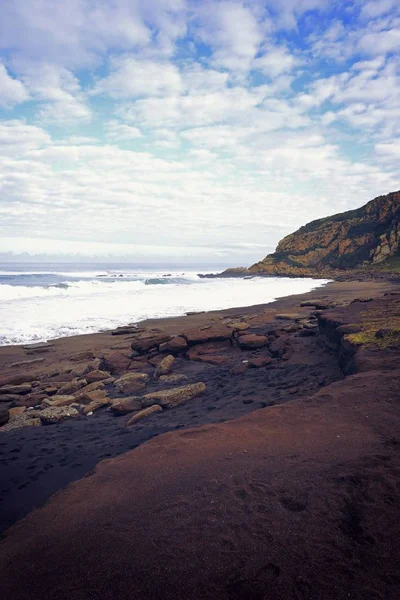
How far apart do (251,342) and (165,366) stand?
3.07 m

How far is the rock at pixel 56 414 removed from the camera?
782 cm

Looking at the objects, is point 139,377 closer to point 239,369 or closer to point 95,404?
point 95,404

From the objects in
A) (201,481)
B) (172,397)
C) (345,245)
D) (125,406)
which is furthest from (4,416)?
(345,245)

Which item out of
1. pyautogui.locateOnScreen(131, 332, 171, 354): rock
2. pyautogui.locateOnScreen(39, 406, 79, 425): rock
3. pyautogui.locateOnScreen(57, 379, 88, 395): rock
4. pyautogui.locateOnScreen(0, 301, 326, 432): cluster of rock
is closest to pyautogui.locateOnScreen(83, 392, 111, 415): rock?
pyautogui.locateOnScreen(0, 301, 326, 432): cluster of rock

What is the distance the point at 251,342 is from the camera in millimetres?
12211

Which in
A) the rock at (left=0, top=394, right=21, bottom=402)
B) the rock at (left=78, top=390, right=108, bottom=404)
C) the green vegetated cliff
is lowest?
the rock at (left=0, top=394, right=21, bottom=402)

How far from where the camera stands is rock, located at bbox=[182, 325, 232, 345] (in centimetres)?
1296

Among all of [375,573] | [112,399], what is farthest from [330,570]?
[112,399]

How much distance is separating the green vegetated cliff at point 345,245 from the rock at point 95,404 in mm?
55884

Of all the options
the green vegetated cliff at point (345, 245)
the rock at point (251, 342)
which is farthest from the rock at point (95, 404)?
the green vegetated cliff at point (345, 245)

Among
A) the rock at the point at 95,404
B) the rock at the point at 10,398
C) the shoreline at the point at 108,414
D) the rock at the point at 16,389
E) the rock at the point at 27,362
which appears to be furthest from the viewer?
the rock at the point at 27,362

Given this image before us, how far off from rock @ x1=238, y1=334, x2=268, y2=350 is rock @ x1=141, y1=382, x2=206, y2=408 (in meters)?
3.92

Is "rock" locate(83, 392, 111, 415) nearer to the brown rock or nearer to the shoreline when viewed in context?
the shoreline

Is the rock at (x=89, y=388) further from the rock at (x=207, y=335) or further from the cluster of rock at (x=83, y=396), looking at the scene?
the rock at (x=207, y=335)
